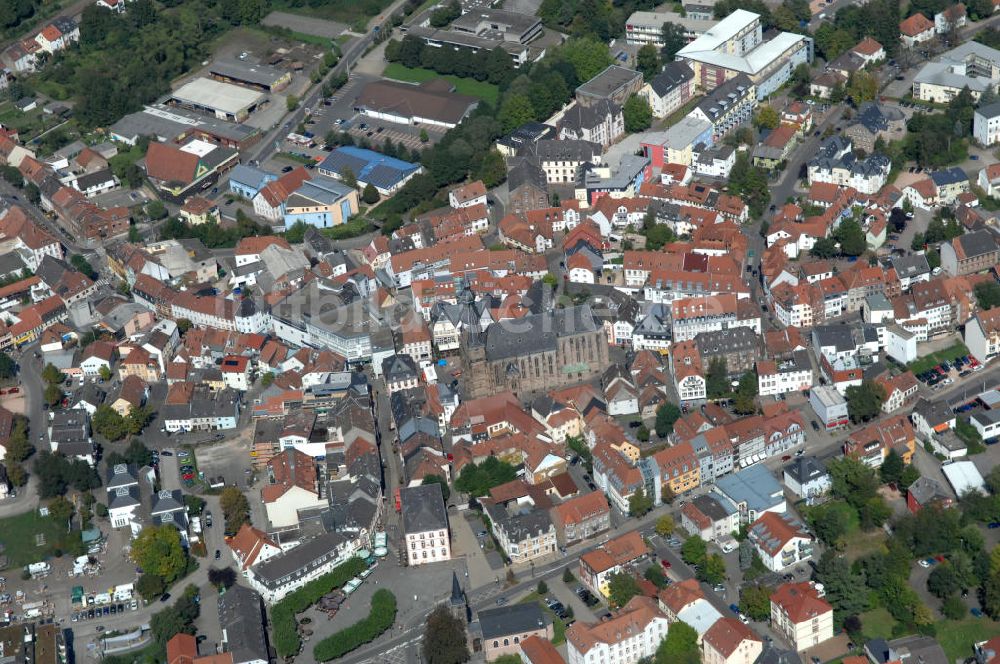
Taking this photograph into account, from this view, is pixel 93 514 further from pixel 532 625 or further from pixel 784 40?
pixel 784 40

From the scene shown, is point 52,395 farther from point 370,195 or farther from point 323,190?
point 370,195

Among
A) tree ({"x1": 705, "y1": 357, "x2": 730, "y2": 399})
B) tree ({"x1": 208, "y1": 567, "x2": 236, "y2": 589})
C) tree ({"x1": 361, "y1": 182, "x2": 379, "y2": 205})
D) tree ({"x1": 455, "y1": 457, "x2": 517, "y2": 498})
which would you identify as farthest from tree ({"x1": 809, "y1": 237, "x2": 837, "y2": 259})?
tree ({"x1": 208, "y1": 567, "x2": 236, "y2": 589})

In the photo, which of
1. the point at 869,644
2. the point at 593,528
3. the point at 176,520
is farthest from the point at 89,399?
the point at 869,644

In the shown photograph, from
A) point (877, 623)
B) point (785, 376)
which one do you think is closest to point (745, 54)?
point (785, 376)

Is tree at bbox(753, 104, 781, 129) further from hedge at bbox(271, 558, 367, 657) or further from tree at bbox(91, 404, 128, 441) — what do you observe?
tree at bbox(91, 404, 128, 441)

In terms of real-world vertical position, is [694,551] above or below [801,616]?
below

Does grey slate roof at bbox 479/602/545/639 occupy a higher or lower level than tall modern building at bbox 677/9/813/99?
higher

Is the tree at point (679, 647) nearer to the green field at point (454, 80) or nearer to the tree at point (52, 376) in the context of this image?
the tree at point (52, 376)
